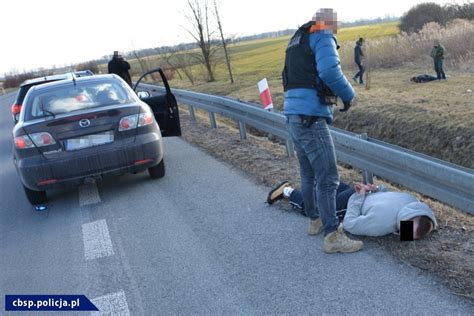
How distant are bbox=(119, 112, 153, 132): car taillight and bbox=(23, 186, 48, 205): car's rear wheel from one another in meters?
1.38

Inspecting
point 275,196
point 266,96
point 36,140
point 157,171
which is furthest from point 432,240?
point 266,96

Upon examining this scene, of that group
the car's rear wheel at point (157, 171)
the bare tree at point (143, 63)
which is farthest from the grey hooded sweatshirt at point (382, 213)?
the bare tree at point (143, 63)

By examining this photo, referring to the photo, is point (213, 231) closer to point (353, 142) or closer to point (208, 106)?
point (353, 142)

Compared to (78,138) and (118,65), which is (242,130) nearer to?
(78,138)

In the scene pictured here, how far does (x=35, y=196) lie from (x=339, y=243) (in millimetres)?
4188

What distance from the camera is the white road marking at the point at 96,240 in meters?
4.59

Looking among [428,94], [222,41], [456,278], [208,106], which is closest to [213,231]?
[456,278]

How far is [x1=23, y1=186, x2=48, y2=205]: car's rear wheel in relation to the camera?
21.0ft

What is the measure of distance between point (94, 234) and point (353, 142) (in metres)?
2.87

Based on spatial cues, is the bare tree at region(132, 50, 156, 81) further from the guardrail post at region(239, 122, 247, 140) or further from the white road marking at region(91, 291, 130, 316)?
the white road marking at region(91, 291, 130, 316)

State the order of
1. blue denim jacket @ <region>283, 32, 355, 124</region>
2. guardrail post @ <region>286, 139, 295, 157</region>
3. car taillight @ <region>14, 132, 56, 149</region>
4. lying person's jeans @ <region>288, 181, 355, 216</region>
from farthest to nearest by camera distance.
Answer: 1. guardrail post @ <region>286, 139, 295, 157</region>
2. car taillight @ <region>14, 132, 56, 149</region>
3. lying person's jeans @ <region>288, 181, 355, 216</region>
4. blue denim jacket @ <region>283, 32, 355, 124</region>

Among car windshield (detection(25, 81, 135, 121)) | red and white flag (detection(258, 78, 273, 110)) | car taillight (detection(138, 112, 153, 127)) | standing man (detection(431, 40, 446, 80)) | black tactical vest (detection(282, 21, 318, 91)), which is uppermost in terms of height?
black tactical vest (detection(282, 21, 318, 91))

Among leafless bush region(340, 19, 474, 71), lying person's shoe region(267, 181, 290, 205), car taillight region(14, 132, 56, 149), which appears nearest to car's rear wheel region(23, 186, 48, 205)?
car taillight region(14, 132, 56, 149)

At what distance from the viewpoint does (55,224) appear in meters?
5.66
